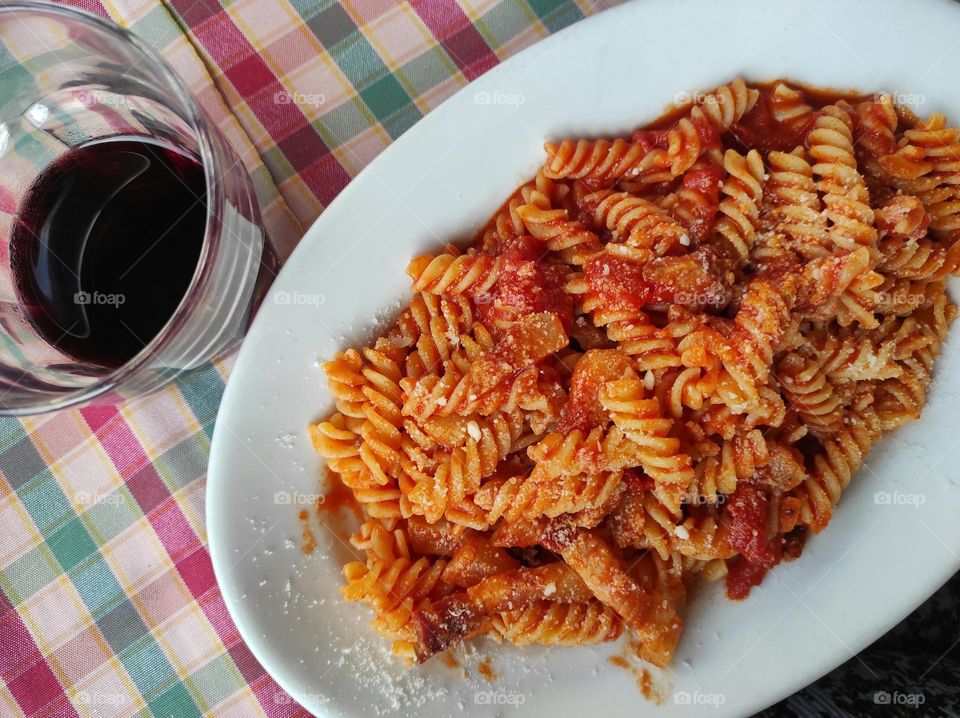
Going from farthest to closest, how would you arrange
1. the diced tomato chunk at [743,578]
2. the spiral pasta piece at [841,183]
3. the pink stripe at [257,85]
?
the pink stripe at [257,85] → the diced tomato chunk at [743,578] → the spiral pasta piece at [841,183]

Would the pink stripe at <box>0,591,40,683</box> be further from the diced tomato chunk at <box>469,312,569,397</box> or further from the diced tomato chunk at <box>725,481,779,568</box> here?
the diced tomato chunk at <box>725,481,779,568</box>

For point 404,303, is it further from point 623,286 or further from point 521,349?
point 623,286

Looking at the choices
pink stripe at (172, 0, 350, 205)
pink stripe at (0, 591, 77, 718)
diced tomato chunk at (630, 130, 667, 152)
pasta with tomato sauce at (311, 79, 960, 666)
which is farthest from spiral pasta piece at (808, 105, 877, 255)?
pink stripe at (0, 591, 77, 718)

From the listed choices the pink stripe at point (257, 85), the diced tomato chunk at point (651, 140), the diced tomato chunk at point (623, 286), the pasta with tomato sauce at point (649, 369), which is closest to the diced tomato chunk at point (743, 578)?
the pasta with tomato sauce at point (649, 369)

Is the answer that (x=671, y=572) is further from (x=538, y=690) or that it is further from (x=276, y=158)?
(x=276, y=158)

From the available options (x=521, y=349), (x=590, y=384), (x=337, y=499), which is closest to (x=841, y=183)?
(x=590, y=384)

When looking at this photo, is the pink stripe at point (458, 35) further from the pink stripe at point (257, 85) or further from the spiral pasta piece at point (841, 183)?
the spiral pasta piece at point (841, 183)
